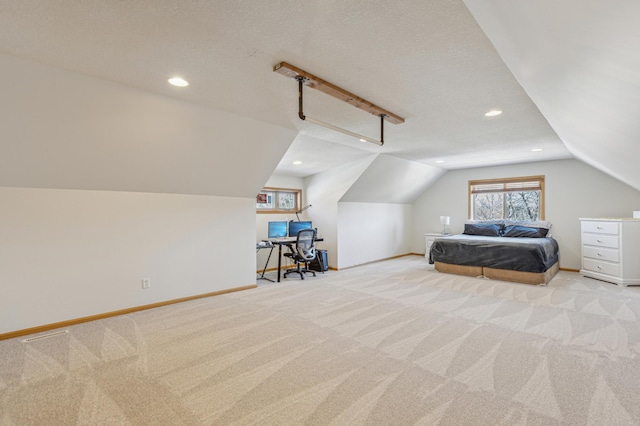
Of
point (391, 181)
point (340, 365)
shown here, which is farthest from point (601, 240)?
point (340, 365)

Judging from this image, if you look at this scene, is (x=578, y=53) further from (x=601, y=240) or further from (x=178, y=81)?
(x=601, y=240)

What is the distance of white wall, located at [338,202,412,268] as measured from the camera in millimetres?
6621

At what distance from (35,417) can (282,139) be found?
3.52 m

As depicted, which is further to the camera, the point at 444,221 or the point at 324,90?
the point at 444,221

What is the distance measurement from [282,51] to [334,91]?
0.73 metres

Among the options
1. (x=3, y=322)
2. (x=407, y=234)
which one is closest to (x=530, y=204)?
(x=407, y=234)

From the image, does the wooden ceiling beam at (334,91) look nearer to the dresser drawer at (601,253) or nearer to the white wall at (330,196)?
the white wall at (330,196)

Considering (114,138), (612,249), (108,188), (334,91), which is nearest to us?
(334,91)

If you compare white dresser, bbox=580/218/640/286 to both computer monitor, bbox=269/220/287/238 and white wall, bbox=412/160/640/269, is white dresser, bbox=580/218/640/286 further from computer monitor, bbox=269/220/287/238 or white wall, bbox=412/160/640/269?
computer monitor, bbox=269/220/287/238

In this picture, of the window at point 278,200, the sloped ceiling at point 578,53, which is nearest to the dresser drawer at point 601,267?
the sloped ceiling at point 578,53

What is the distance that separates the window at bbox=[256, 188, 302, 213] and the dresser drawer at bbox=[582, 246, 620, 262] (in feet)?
19.0

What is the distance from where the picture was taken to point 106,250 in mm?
3676

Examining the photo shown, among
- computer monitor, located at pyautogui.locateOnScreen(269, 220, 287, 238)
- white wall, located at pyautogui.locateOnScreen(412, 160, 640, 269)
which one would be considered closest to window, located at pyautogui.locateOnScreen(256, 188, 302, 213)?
computer monitor, located at pyautogui.locateOnScreen(269, 220, 287, 238)

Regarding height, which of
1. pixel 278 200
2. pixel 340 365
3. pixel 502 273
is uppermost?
pixel 278 200
